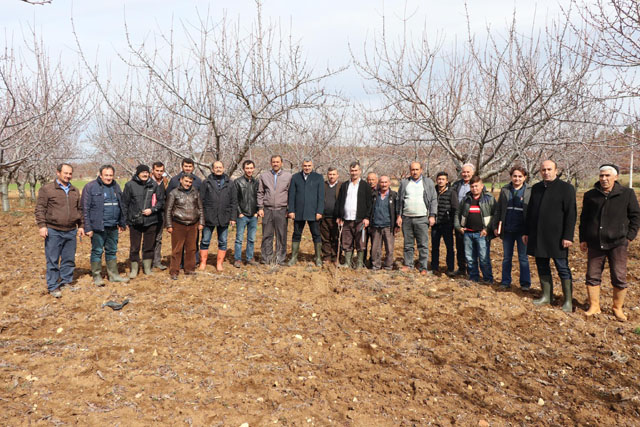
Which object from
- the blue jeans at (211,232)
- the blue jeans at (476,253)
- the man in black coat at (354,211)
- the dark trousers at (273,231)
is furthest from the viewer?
the dark trousers at (273,231)

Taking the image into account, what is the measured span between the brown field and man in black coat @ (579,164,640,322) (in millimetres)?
512

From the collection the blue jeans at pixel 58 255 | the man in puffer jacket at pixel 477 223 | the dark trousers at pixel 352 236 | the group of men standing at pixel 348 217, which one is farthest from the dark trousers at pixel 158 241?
the man in puffer jacket at pixel 477 223

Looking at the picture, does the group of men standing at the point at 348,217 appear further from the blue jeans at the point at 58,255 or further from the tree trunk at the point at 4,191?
the tree trunk at the point at 4,191

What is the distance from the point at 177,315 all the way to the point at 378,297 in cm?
276

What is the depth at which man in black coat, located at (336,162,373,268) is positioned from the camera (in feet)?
22.6

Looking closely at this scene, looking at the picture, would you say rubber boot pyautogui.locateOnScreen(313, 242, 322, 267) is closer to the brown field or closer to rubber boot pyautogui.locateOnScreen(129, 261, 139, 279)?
the brown field

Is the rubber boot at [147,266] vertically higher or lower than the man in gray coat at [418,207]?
lower

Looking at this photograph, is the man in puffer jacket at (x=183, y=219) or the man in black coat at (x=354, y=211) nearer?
the man in puffer jacket at (x=183, y=219)

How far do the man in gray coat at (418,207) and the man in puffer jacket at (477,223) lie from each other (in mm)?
489

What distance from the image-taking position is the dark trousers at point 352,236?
700cm

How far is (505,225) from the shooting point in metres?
5.79

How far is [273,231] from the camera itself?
281 inches

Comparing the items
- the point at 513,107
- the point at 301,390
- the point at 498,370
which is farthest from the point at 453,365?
the point at 513,107

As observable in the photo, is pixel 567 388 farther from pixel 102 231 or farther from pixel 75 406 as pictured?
pixel 102 231
